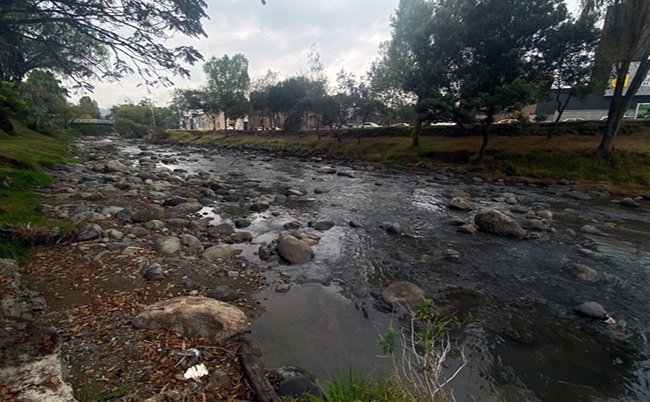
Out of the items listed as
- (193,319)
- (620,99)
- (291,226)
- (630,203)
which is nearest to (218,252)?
(291,226)

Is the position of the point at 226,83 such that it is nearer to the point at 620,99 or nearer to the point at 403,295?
the point at 620,99

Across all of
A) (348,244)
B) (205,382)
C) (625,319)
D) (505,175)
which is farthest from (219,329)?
(505,175)

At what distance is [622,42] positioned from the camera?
675 inches

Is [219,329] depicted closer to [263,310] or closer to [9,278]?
[263,310]

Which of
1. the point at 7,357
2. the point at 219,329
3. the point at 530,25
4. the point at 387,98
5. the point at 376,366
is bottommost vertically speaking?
the point at 376,366

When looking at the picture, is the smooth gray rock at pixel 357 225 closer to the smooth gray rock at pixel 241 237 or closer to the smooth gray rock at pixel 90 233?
the smooth gray rock at pixel 241 237

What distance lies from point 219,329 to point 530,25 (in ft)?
82.6

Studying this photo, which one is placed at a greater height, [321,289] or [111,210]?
[111,210]

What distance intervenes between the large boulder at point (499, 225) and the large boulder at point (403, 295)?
5175 mm

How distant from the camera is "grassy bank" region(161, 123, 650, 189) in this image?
722 inches

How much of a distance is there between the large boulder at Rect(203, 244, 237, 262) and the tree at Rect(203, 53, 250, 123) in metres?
58.5

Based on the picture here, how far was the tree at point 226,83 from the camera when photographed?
203ft

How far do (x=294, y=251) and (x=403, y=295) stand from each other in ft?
9.75

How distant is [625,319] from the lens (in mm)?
5438
